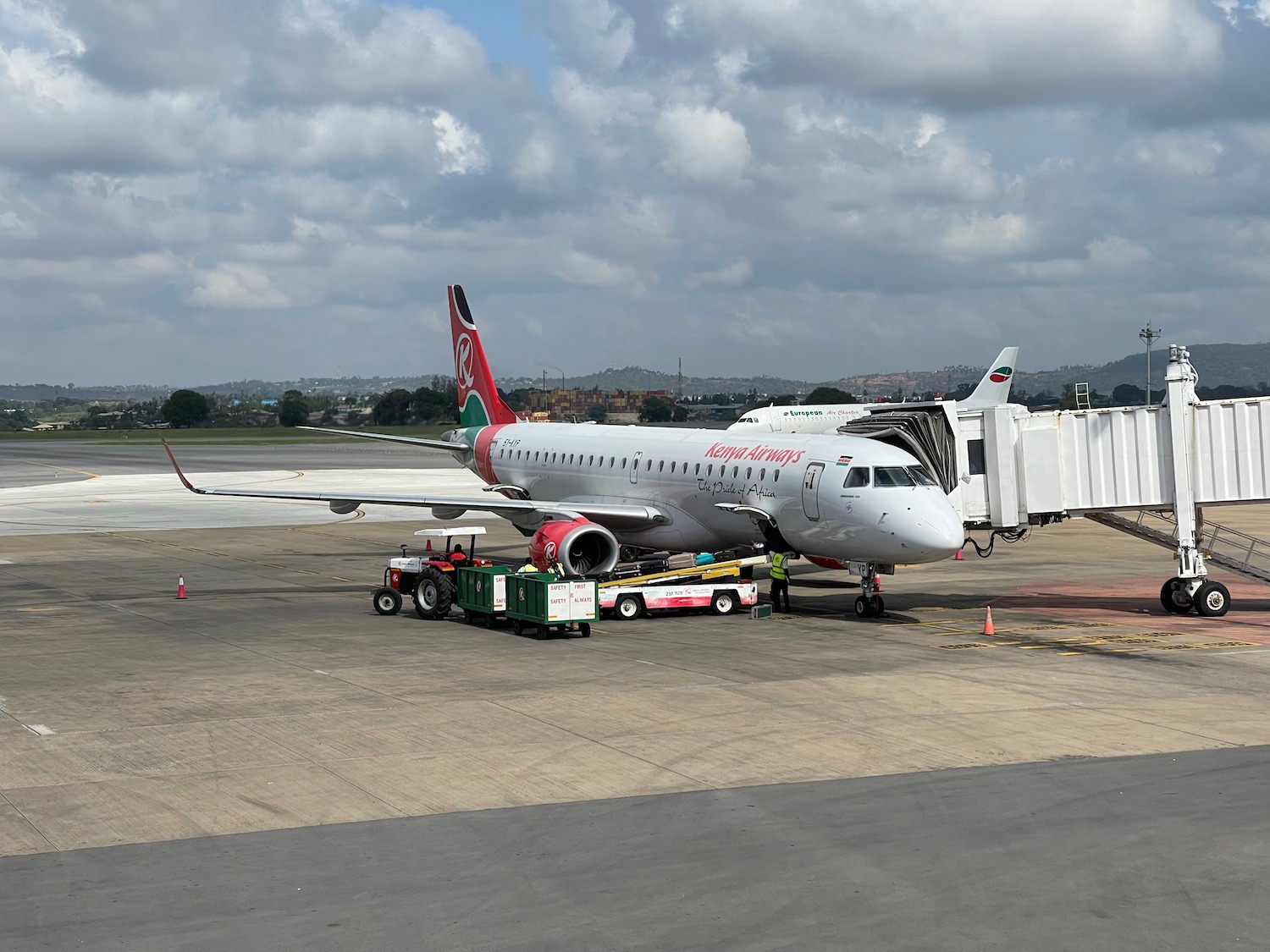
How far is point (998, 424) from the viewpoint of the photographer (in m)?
33.5

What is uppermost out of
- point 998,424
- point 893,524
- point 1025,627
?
point 998,424

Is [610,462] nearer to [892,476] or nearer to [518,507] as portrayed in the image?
[518,507]

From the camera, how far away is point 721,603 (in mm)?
34000

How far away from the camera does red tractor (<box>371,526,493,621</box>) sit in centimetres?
3309

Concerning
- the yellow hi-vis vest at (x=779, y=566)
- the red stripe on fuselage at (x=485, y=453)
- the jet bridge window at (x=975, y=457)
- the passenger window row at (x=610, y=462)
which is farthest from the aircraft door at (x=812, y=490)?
the red stripe on fuselage at (x=485, y=453)

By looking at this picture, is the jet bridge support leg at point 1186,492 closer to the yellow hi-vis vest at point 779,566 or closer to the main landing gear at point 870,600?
the main landing gear at point 870,600

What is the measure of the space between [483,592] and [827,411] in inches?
2379

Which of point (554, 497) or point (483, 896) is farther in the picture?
point (554, 497)

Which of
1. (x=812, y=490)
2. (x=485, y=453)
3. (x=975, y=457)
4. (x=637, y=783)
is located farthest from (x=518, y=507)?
(x=637, y=783)

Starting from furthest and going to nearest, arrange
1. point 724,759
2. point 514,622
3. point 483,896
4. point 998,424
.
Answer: point 998,424 → point 514,622 → point 724,759 → point 483,896

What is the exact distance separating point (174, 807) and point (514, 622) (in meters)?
15.1

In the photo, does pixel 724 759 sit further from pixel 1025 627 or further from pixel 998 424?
pixel 998 424

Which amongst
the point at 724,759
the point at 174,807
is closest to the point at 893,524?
the point at 724,759

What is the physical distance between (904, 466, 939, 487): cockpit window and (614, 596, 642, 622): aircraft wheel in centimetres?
719
